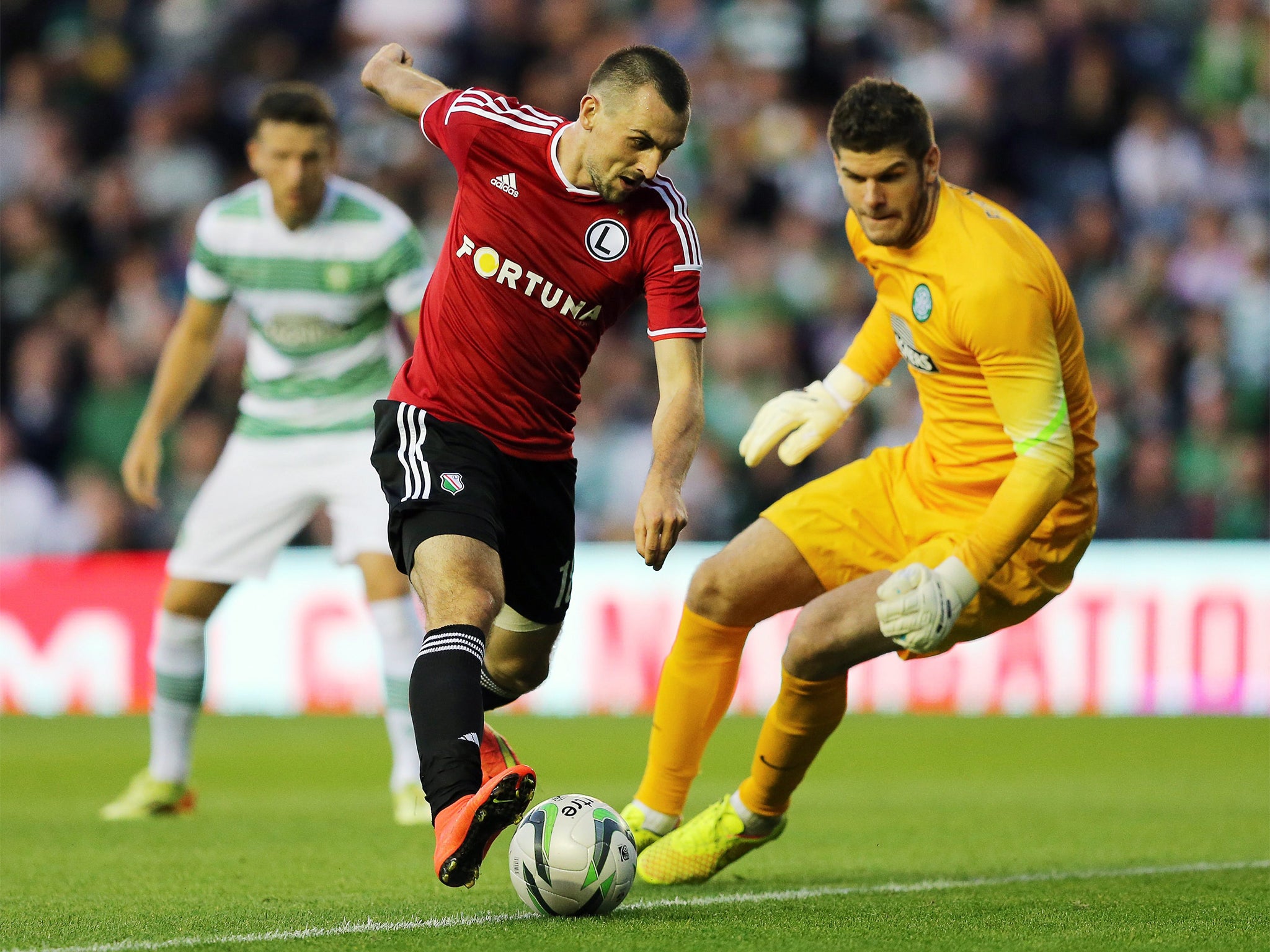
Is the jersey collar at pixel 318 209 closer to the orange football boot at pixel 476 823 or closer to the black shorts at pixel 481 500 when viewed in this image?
A: the black shorts at pixel 481 500

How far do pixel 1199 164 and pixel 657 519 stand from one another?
11.3 m

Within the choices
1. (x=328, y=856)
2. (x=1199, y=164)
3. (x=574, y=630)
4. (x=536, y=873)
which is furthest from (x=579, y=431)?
(x=536, y=873)

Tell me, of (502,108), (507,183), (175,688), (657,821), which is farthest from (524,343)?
(175,688)

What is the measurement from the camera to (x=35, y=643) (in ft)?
37.6

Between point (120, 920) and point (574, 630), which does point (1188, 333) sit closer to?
point (574, 630)

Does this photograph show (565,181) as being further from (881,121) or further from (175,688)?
(175,688)

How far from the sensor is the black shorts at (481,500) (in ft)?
14.8

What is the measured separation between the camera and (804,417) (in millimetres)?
5352

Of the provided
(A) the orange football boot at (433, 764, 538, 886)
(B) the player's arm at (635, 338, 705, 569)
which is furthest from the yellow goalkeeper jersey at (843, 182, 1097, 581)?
(A) the orange football boot at (433, 764, 538, 886)

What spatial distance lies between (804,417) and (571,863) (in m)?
1.72

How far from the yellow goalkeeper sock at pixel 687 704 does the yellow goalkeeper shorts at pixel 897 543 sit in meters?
0.36

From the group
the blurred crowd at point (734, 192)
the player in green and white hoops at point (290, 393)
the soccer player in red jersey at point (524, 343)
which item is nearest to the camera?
the soccer player in red jersey at point (524, 343)

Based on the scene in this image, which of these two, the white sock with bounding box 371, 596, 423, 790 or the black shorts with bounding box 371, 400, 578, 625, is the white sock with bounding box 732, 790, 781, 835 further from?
the white sock with bounding box 371, 596, 423, 790

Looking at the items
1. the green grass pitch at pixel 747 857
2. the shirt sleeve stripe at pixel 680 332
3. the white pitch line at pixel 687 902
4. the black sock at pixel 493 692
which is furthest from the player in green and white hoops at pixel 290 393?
the shirt sleeve stripe at pixel 680 332
